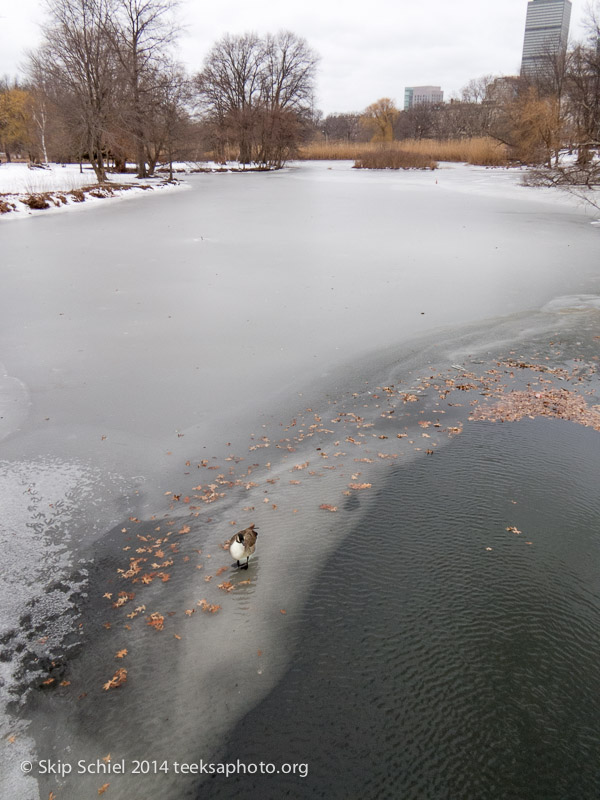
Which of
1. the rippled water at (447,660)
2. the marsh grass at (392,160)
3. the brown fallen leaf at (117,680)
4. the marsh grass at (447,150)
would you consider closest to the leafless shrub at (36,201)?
the rippled water at (447,660)

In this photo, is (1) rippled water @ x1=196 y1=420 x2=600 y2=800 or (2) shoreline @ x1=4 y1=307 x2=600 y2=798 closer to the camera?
(1) rippled water @ x1=196 y1=420 x2=600 y2=800

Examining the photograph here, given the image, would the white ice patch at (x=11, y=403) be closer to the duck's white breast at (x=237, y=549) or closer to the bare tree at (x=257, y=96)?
the duck's white breast at (x=237, y=549)

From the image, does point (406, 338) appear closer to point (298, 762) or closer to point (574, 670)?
point (574, 670)

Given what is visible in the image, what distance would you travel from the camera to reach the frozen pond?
88.8 inches

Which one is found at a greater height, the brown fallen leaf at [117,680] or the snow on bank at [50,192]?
the snow on bank at [50,192]

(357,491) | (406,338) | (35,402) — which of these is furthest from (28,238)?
(357,491)

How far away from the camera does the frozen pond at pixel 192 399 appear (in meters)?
2.26

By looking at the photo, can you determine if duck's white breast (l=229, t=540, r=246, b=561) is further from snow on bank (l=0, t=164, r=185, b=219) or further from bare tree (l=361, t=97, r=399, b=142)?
bare tree (l=361, t=97, r=399, b=142)

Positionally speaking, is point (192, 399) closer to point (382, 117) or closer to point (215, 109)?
point (215, 109)

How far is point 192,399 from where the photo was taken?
470 cm

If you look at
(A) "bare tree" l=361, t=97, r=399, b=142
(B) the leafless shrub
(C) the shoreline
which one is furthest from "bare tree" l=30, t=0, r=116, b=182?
(A) "bare tree" l=361, t=97, r=399, b=142

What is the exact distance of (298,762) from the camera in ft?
6.45

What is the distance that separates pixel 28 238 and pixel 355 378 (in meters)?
10.0

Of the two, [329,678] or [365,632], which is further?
[365,632]
